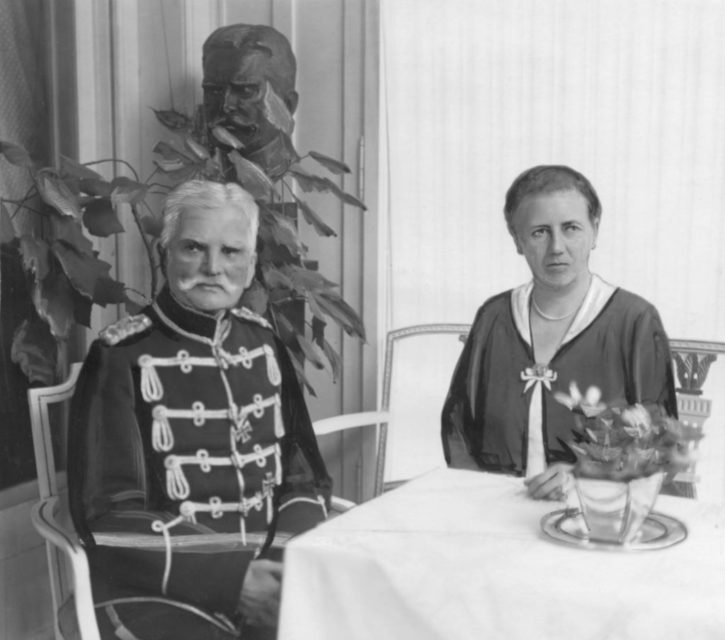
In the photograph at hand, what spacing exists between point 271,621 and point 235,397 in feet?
1.46

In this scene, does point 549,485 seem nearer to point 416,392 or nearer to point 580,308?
point 580,308

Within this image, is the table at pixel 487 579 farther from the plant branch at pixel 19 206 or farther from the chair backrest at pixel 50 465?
the plant branch at pixel 19 206

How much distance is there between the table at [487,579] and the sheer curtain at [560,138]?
18.4 inches

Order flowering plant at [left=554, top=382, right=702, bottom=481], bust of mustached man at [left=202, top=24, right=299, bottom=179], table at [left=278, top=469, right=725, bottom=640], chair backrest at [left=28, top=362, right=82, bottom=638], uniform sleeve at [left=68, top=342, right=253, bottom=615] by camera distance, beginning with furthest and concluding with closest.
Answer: bust of mustached man at [left=202, top=24, right=299, bottom=179] → chair backrest at [left=28, top=362, right=82, bottom=638] → uniform sleeve at [left=68, top=342, right=253, bottom=615] → flowering plant at [left=554, top=382, right=702, bottom=481] → table at [left=278, top=469, right=725, bottom=640]

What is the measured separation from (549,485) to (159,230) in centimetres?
94

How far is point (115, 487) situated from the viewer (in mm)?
1759

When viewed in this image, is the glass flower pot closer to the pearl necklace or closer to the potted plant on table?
the potted plant on table

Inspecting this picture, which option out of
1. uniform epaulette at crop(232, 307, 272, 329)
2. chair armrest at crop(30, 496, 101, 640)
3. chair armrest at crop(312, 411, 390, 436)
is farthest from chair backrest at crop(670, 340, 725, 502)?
chair armrest at crop(30, 496, 101, 640)

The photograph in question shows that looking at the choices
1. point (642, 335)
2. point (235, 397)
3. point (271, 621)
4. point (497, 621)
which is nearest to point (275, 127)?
point (235, 397)

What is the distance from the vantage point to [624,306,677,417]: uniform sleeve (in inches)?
71.4

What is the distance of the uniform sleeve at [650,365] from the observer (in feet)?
5.95

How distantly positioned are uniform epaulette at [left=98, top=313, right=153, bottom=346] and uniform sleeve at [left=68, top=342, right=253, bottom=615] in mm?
18

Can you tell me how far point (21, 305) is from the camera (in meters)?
2.28

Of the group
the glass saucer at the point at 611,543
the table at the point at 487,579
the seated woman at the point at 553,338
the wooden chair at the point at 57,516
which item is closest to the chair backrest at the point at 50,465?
the wooden chair at the point at 57,516
